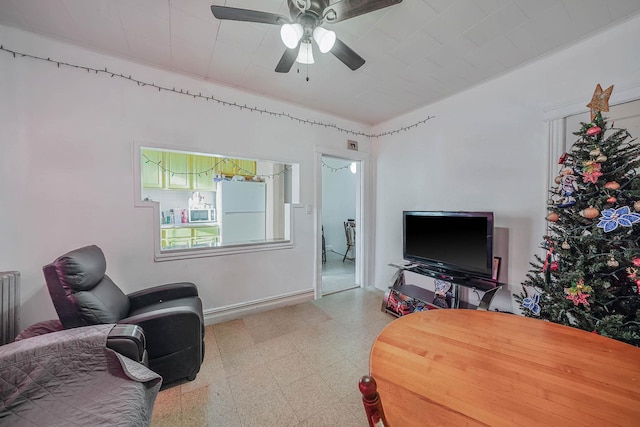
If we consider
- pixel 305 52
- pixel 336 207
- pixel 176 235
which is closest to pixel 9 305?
pixel 176 235

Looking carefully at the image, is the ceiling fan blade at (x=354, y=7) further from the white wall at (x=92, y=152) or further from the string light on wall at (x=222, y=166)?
the string light on wall at (x=222, y=166)

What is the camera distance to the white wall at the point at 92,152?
188cm

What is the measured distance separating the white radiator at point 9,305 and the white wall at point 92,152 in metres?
0.16

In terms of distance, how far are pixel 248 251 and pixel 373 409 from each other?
2.52 metres

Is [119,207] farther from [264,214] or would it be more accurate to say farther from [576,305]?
[576,305]

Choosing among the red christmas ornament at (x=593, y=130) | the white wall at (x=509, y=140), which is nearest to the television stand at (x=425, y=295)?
the white wall at (x=509, y=140)

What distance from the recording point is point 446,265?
2.55 meters

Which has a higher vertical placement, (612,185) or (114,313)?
(612,185)

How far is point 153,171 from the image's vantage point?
3.96 m

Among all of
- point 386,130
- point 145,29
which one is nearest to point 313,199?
point 386,130

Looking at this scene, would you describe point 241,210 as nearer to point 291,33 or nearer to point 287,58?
point 287,58

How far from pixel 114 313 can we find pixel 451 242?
2913 mm

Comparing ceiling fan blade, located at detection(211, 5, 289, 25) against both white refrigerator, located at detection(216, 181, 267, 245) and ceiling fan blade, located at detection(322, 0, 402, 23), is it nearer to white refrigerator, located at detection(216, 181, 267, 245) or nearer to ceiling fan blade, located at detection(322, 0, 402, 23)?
ceiling fan blade, located at detection(322, 0, 402, 23)

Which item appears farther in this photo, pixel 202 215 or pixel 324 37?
pixel 202 215
